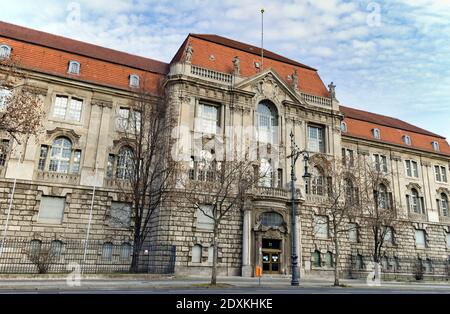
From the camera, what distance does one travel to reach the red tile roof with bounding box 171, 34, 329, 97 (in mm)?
37219

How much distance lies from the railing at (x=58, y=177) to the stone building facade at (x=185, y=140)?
0.09 m

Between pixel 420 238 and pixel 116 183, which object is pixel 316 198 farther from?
pixel 116 183

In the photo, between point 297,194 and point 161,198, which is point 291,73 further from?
point 161,198

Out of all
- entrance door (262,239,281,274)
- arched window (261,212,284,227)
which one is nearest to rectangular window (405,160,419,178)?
arched window (261,212,284,227)

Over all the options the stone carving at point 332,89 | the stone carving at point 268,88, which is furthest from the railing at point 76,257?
the stone carving at point 332,89

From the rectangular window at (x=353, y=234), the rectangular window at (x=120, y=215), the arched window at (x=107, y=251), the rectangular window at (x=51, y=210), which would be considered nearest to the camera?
the rectangular window at (x=51, y=210)

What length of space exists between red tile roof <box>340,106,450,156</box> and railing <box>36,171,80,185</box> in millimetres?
31650

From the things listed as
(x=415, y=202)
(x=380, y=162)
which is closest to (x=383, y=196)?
(x=380, y=162)

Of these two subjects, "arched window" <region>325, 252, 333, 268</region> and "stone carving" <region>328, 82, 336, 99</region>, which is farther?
"stone carving" <region>328, 82, 336, 99</region>

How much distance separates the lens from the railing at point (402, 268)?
37697 millimetres

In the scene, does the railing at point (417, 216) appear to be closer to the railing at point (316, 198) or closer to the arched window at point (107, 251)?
the railing at point (316, 198)

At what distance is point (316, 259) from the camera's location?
116 ft

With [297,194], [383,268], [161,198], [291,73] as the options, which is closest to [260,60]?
[291,73]

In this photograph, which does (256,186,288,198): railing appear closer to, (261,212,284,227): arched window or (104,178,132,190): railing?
(261,212,284,227): arched window
